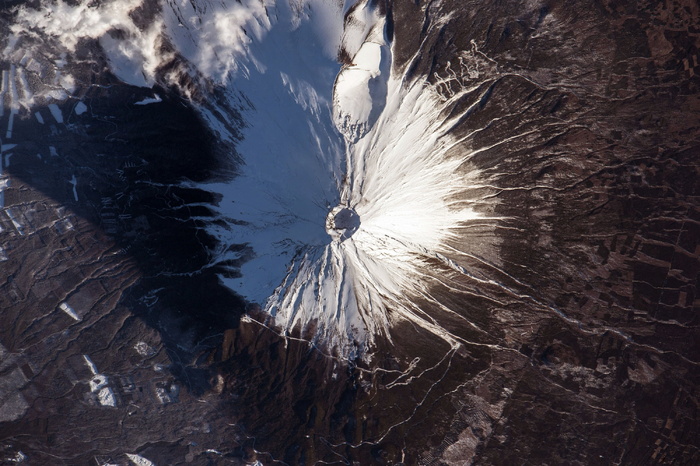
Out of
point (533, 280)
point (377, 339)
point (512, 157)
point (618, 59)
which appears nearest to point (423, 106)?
point (512, 157)

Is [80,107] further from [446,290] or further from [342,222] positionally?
[446,290]

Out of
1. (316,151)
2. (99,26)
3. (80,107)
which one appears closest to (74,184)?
(80,107)

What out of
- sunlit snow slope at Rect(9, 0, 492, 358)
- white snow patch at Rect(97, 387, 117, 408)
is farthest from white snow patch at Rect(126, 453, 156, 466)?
sunlit snow slope at Rect(9, 0, 492, 358)

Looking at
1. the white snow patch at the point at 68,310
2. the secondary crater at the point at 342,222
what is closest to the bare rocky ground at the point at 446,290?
the white snow patch at the point at 68,310

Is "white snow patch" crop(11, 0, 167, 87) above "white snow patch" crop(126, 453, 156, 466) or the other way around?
above

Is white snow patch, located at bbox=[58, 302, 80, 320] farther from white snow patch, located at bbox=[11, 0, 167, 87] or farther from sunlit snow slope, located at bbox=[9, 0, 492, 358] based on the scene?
white snow patch, located at bbox=[11, 0, 167, 87]

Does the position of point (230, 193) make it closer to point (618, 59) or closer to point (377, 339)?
point (377, 339)

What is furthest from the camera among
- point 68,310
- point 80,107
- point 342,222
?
point 342,222
